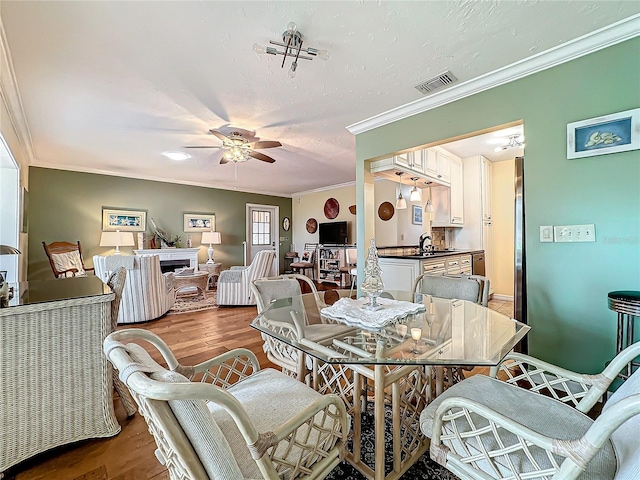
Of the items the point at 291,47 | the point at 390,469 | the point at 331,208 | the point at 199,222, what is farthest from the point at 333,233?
the point at 390,469

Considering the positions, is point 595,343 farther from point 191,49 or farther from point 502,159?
point 502,159

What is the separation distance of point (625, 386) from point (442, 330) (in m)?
0.63

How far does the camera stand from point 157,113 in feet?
9.04

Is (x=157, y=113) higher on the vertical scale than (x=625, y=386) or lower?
higher

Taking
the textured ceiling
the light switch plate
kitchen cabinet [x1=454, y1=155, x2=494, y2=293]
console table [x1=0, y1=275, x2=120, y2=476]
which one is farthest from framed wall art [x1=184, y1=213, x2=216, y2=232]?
the light switch plate

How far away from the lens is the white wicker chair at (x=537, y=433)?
0.60m

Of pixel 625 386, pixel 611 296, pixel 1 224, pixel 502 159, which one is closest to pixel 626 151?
pixel 611 296

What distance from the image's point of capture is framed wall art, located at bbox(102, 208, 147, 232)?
524 centimetres

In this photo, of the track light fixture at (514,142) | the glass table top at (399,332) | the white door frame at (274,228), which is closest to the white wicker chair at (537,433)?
the glass table top at (399,332)

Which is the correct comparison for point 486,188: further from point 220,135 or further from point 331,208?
point 220,135

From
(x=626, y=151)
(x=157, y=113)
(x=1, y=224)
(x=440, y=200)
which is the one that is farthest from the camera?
(x=440, y=200)

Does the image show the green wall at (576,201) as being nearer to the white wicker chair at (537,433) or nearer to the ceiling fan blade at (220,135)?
the white wicker chair at (537,433)

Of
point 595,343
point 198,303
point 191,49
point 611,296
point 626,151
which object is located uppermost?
point 191,49

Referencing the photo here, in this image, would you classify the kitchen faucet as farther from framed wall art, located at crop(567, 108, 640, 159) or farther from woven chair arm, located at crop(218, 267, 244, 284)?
woven chair arm, located at crop(218, 267, 244, 284)
